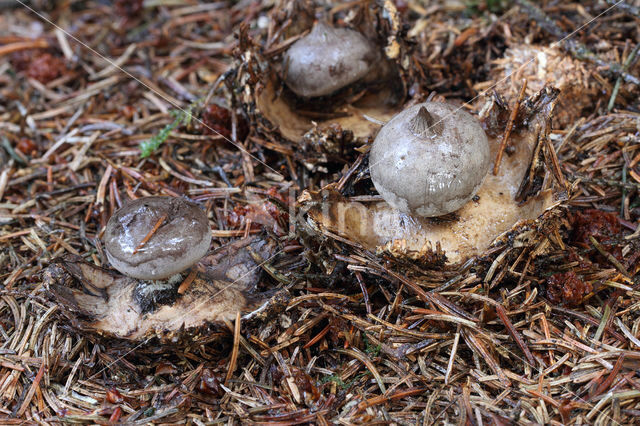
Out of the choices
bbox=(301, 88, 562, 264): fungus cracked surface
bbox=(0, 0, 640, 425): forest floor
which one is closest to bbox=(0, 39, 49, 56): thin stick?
bbox=(0, 0, 640, 425): forest floor

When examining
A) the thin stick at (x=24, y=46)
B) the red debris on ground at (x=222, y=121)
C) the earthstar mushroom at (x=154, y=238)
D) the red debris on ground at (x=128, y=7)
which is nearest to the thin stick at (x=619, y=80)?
the red debris on ground at (x=222, y=121)

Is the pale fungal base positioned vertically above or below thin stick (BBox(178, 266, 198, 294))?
above

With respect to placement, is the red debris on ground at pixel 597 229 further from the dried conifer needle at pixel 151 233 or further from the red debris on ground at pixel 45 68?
the red debris on ground at pixel 45 68

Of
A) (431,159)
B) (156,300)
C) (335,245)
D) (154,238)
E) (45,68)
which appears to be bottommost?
(156,300)

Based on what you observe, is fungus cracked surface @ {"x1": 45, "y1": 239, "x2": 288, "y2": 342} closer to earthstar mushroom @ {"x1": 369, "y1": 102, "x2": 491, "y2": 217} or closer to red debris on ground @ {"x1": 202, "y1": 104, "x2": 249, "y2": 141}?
earthstar mushroom @ {"x1": 369, "y1": 102, "x2": 491, "y2": 217}

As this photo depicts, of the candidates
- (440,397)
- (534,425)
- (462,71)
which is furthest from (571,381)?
(462,71)

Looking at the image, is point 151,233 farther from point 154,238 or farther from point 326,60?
point 326,60

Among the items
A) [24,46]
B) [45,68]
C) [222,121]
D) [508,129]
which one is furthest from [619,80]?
[24,46]
